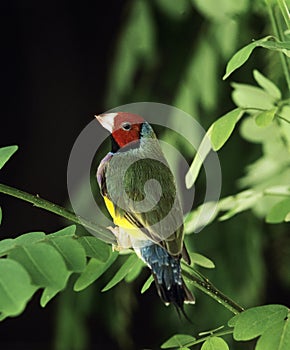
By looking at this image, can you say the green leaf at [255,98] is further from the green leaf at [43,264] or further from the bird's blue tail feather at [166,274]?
the green leaf at [43,264]

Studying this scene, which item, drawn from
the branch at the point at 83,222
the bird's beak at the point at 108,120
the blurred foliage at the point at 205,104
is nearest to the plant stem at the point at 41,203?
the branch at the point at 83,222

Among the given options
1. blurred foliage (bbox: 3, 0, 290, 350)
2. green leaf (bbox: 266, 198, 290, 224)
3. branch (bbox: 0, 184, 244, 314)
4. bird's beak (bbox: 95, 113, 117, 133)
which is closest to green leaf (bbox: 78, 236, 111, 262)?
branch (bbox: 0, 184, 244, 314)

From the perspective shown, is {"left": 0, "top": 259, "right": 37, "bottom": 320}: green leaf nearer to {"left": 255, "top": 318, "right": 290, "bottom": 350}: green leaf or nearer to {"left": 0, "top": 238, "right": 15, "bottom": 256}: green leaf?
{"left": 0, "top": 238, "right": 15, "bottom": 256}: green leaf

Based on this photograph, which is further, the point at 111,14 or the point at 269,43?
the point at 111,14

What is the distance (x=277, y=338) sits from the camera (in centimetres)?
56

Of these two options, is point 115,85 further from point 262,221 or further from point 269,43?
point 269,43

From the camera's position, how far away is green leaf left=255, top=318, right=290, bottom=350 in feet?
1.82

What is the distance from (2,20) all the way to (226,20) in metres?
0.88

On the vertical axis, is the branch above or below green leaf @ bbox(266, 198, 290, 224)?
above

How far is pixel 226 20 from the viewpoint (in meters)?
1.21

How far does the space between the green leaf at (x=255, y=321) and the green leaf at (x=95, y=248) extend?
11 cm

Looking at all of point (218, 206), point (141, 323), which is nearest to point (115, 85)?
point (218, 206)

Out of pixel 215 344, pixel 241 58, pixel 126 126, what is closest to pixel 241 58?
pixel 241 58

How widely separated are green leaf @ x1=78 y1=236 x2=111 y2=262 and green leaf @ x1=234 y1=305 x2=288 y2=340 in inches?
4.5
